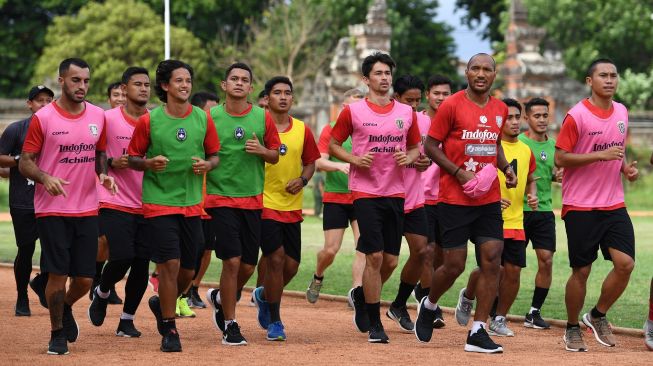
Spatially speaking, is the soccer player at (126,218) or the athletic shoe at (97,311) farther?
the athletic shoe at (97,311)

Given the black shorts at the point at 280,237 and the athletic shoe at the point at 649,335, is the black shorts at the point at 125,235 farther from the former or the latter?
the athletic shoe at the point at 649,335

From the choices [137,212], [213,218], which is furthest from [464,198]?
[137,212]

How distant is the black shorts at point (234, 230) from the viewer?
11.7 meters

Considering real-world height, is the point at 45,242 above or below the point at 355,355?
above

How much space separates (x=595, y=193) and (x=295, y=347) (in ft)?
8.66

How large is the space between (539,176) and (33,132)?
5080mm

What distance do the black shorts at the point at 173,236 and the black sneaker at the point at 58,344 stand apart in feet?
2.92

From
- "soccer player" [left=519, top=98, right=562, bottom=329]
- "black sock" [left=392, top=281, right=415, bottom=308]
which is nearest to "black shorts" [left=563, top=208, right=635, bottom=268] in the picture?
"soccer player" [left=519, top=98, right=562, bottom=329]

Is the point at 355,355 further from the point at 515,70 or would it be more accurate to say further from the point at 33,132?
the point at 515,70

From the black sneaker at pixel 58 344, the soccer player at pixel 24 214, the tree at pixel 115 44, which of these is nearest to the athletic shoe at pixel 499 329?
the black sneaker at pixel 58 344

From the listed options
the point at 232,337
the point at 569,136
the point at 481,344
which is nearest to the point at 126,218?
the point at 232,337

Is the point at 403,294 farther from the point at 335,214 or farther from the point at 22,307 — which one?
the point at 22,307

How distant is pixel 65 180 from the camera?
11016mm

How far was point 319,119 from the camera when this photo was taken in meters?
44.9
